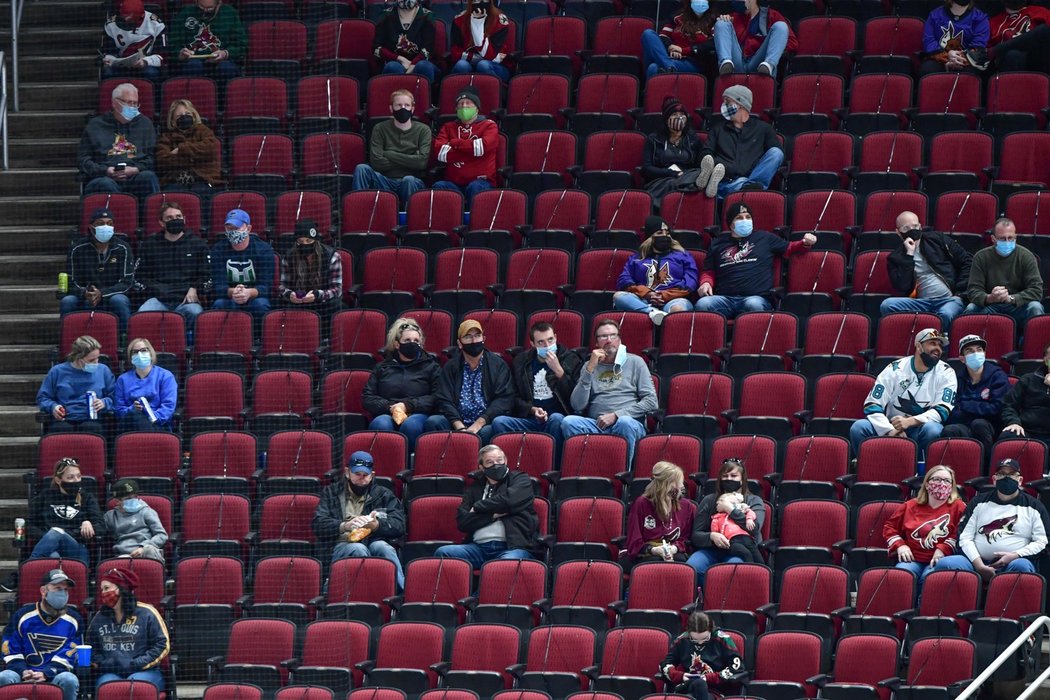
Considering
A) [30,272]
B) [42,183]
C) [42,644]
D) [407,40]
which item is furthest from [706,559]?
[42,183]

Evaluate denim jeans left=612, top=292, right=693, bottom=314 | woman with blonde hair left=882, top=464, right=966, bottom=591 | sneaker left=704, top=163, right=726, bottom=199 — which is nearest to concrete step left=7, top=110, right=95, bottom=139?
denim jeans left=612, top=292, right=693, bottom=314

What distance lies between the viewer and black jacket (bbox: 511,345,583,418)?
43.0 ft

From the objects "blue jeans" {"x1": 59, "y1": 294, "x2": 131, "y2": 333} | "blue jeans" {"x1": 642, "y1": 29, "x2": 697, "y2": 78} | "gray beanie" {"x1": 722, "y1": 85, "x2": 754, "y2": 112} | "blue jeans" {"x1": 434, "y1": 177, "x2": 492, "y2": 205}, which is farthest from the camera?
"blue jeans" {"x1": 642, "y1": 29, "x2": 697, "y2": 78}

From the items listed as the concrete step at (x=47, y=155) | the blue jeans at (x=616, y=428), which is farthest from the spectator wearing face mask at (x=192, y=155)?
the blue jeans at (x=616, y=428)

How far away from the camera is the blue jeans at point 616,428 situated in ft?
41.8

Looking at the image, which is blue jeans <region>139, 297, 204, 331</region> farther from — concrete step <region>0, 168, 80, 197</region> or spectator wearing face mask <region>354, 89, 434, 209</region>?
concrete step <region>0, 168, 80, 197</region>

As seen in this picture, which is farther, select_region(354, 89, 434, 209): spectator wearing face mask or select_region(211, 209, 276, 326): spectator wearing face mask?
select_region(354, 89, 434, 209): spectator wearing face mask

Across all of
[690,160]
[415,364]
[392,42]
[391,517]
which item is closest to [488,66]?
[392,42]

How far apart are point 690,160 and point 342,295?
280cm

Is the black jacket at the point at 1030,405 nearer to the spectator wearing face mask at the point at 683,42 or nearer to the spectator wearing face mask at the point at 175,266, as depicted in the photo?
the spectator wearing face mask at the point at 683,42

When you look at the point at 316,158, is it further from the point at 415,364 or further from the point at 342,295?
the point at 415,364

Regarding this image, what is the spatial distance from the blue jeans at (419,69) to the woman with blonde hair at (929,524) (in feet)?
19.2

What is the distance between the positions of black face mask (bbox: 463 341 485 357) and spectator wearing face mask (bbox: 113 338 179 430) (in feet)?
6.62

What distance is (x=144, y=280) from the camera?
14180mm
